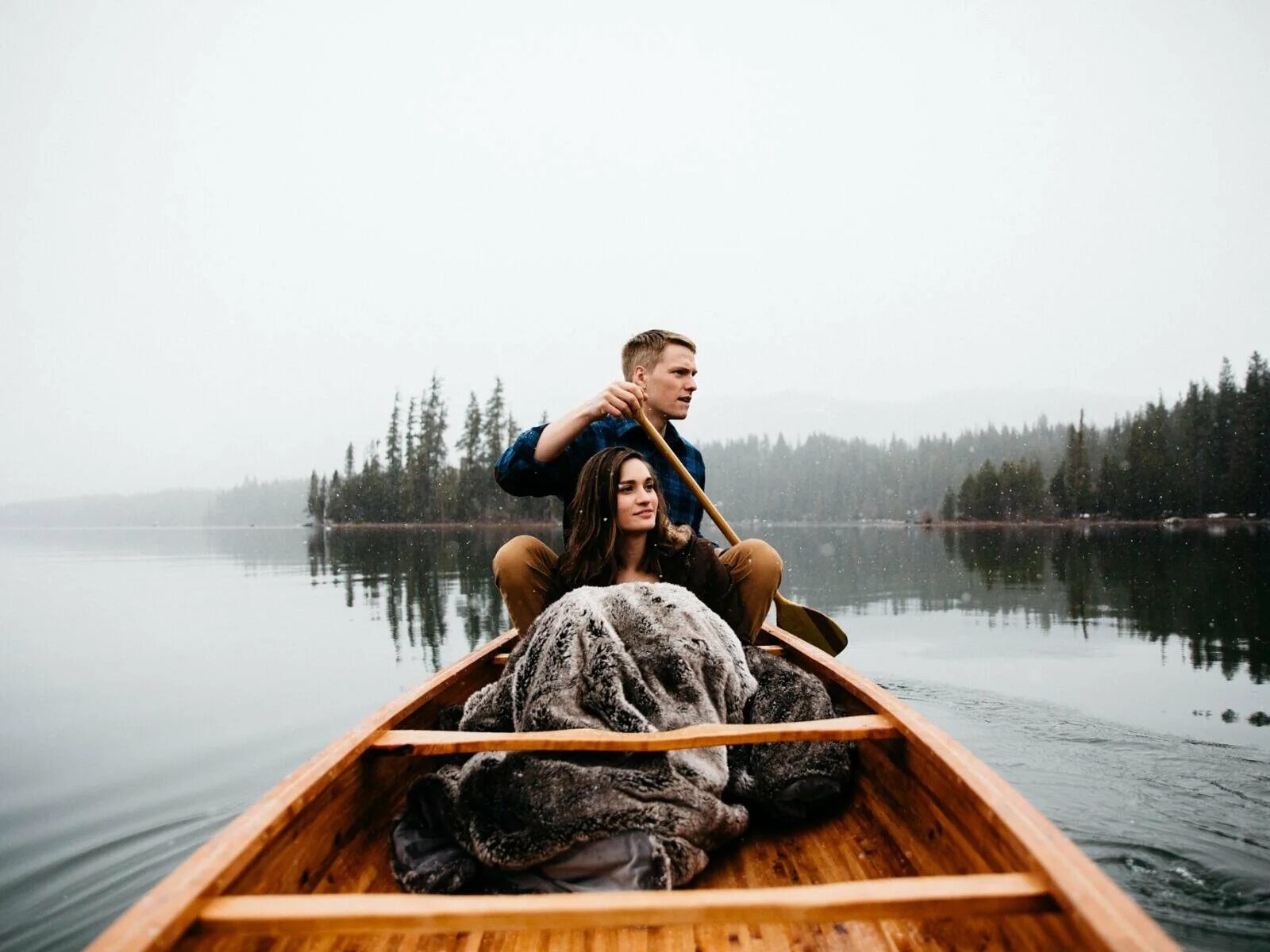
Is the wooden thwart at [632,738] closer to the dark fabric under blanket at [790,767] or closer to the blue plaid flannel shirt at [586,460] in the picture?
the dark fabric under blanket at [790,767]

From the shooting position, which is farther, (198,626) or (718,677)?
(198,626)

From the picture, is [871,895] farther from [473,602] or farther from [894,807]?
[473,602]

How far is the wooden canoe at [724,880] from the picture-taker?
140 centimetres

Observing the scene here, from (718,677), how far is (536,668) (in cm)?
64

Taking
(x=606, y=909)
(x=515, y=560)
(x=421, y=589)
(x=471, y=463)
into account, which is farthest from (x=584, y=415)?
(x=471, y=463)

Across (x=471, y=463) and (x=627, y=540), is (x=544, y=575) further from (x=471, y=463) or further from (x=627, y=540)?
(x=471, y=463)

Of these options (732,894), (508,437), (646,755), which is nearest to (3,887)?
(646,755)

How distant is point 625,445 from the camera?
175 inches

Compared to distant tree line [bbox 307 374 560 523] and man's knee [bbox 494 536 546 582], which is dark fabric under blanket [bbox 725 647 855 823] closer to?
man's knee [bbox 494 536 546 582]

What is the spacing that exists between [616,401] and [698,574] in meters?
0.93

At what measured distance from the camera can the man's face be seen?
166 inches

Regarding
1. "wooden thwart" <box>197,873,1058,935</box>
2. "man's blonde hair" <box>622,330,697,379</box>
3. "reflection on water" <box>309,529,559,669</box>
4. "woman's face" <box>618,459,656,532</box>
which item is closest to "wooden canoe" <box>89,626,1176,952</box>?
"wooden thwart" <box>197,873,1058,935</box>

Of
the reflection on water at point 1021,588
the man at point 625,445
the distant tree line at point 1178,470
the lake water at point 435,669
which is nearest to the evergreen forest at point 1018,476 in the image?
the distant tree line at point 1178,470

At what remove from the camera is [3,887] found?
3.06 meters
